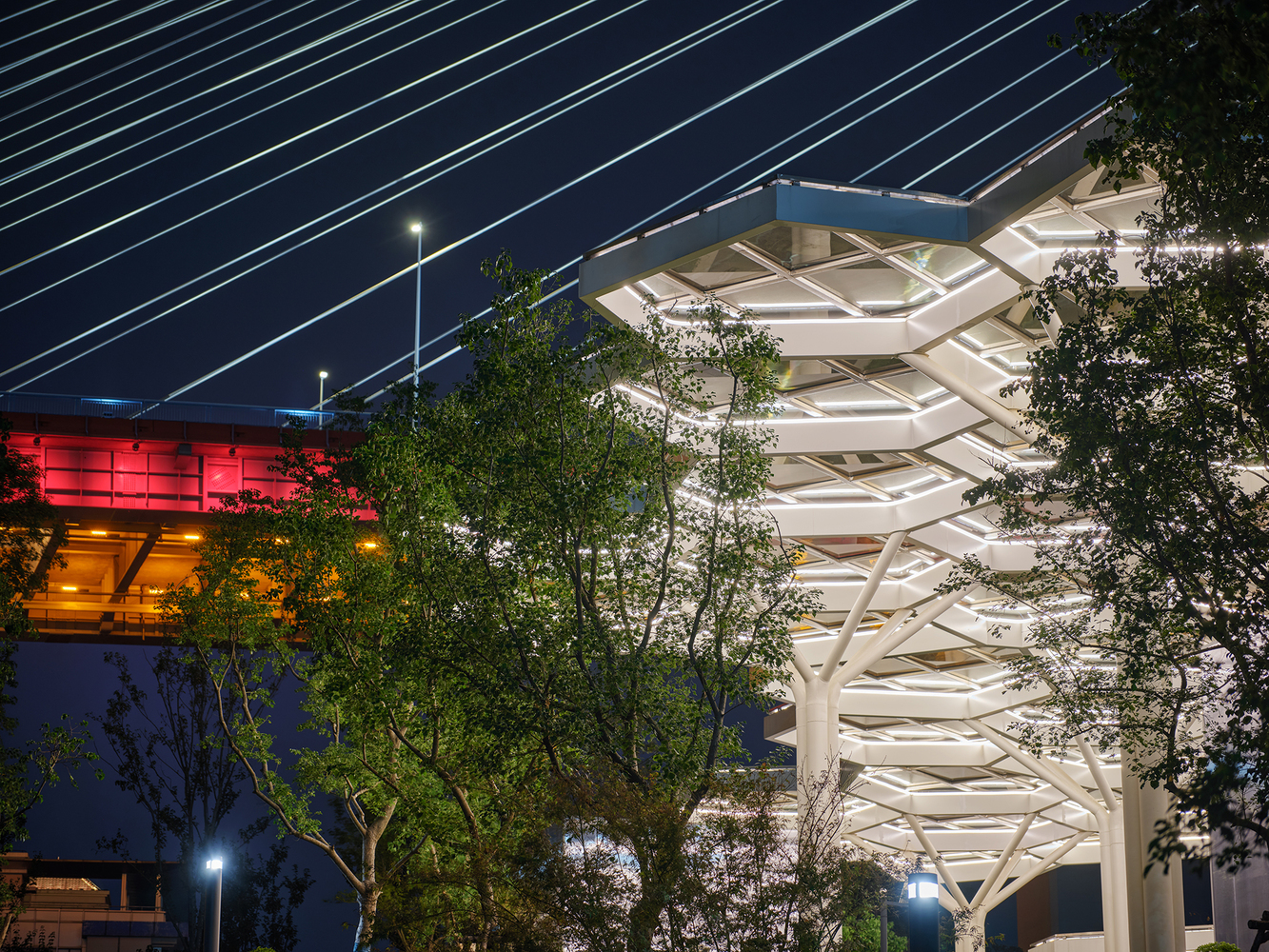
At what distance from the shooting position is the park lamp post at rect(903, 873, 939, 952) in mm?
15461

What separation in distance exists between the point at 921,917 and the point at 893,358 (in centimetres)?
1094

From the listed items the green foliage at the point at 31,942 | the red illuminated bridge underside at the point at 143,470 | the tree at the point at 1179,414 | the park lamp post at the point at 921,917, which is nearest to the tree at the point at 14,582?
the park lamp post at the point at 921,917

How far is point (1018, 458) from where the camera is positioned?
93.8 feet

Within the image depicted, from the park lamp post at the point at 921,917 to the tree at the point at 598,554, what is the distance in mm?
3155

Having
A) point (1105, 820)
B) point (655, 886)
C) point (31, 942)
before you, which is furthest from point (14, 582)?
point (1105, 820)

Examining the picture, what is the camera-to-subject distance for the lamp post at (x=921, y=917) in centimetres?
1546

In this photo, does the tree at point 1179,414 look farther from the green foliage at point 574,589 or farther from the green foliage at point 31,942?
the green foliage at point 31,942

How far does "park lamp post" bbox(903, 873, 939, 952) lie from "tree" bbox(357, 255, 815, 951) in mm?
3155

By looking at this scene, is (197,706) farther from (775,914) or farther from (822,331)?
(775,914)

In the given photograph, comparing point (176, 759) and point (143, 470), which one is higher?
point (143, 470)

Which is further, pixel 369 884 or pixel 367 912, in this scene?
pixel 369 884

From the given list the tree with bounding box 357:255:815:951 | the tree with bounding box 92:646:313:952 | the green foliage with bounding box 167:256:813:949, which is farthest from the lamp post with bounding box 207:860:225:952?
the tree with bounding box 92:646:313:952

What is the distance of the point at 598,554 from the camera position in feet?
51.6

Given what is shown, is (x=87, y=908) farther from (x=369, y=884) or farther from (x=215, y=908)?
(x=369, y=884)
